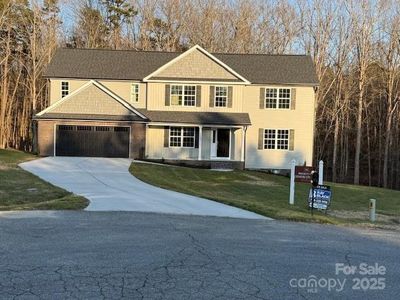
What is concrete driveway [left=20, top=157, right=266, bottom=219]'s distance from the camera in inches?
513

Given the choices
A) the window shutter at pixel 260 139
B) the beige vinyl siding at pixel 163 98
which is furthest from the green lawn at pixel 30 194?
the window shutter at pixel 260 139

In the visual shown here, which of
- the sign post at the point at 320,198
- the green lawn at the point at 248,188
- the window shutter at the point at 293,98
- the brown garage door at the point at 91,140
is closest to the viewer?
the sign post at the point at 320,198

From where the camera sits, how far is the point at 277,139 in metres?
32.8

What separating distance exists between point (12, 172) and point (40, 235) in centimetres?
1310

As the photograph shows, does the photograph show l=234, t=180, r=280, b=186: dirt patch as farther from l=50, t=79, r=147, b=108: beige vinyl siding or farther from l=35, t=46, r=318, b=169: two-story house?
l=50, t=79, r=147, b=108: beige vinyl siding

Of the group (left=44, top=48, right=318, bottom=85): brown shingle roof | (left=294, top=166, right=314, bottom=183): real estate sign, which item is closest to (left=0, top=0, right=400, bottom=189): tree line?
(left=44, top=48, right=318, bottom=85): brown shingle roof

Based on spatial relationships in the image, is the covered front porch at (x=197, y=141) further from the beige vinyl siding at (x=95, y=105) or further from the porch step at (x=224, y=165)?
the beige vinyl siding at (x=95, y=105)

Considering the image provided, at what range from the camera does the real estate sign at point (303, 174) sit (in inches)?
619

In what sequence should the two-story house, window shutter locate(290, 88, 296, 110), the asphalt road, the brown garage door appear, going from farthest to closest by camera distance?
window shutter locate(290, 88, 296, 110), the two-story house, the brown garage door, the asphalt road

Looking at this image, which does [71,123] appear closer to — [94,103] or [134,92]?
[94,103]

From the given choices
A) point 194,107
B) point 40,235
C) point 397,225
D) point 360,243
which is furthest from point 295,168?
point 194,107

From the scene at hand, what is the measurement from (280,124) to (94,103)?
11892 mm

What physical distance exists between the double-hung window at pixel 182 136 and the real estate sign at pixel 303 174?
16469 mm

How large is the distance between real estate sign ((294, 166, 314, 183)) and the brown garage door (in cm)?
1635
